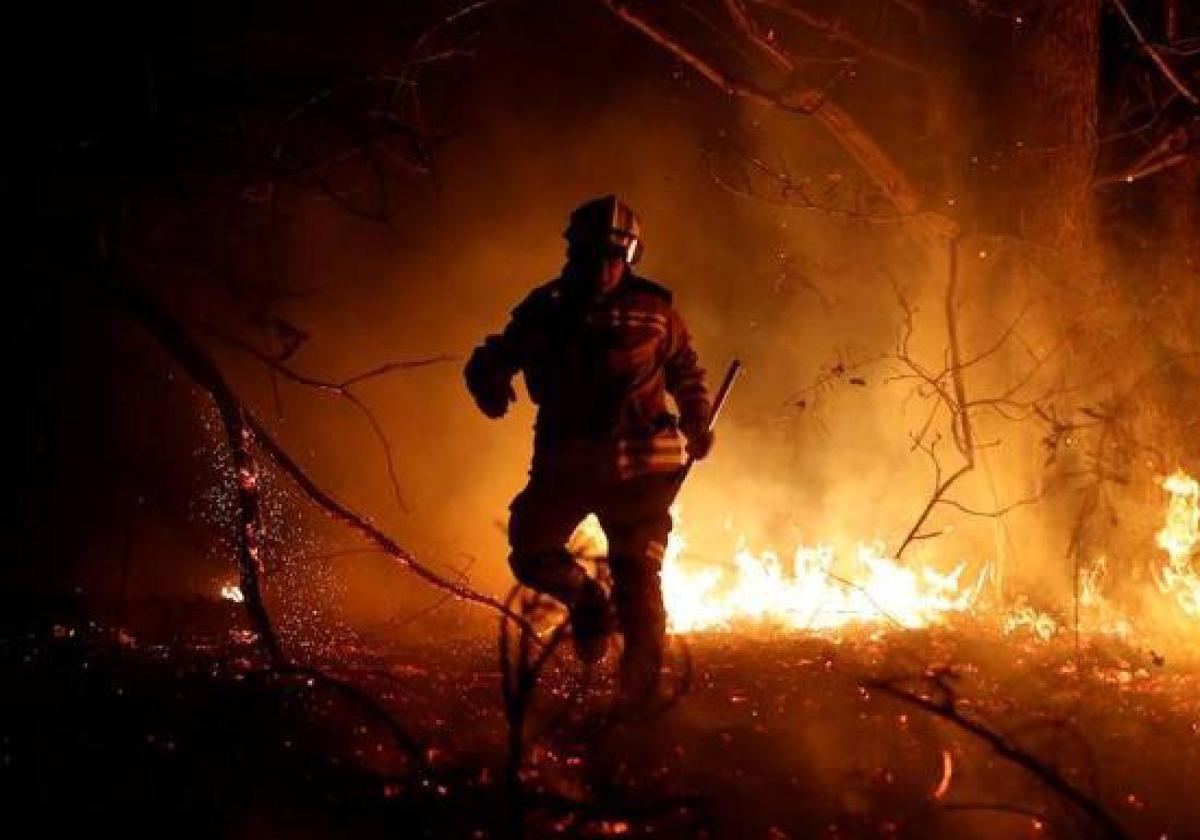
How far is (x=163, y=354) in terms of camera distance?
7305mm

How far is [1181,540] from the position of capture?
6098mm

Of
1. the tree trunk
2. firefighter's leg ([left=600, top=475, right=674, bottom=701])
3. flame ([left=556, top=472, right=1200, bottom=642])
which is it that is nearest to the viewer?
firefighter's leg ([left=600, top=475, right=674, bottom=701])

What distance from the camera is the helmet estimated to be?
4441 mm

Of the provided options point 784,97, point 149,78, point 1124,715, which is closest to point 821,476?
point 784,97

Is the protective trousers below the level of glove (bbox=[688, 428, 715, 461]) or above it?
below

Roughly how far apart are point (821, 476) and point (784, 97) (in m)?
3.77

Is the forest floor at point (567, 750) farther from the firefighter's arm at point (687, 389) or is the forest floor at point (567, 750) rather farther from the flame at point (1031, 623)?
the firefighter's arm at point (687, 389)

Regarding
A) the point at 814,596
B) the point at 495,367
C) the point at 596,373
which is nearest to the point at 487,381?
the point at 495,367

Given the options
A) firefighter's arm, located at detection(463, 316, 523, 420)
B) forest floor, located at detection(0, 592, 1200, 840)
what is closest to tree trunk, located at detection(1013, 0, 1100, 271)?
forest floor, located at detection(0, 592, 1200, 840)

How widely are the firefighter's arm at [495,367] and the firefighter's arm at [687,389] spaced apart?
2.42 ft

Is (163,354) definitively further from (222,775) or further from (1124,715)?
(1124,715)

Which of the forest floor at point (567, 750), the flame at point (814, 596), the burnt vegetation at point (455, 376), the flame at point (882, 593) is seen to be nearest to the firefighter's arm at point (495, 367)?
the burnt vegetation at point (455, 376)

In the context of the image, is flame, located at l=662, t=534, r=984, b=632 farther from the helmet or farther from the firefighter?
the helmet

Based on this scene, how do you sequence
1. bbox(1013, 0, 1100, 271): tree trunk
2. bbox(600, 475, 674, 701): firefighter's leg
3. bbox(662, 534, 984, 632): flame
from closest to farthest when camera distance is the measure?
1. bbox(600, 475, 674, 701): firefighter's leg
2. bbox(662, 534, 984, 632): flame
3. bbox(1013, 0, 1100, 271): tree trunk
